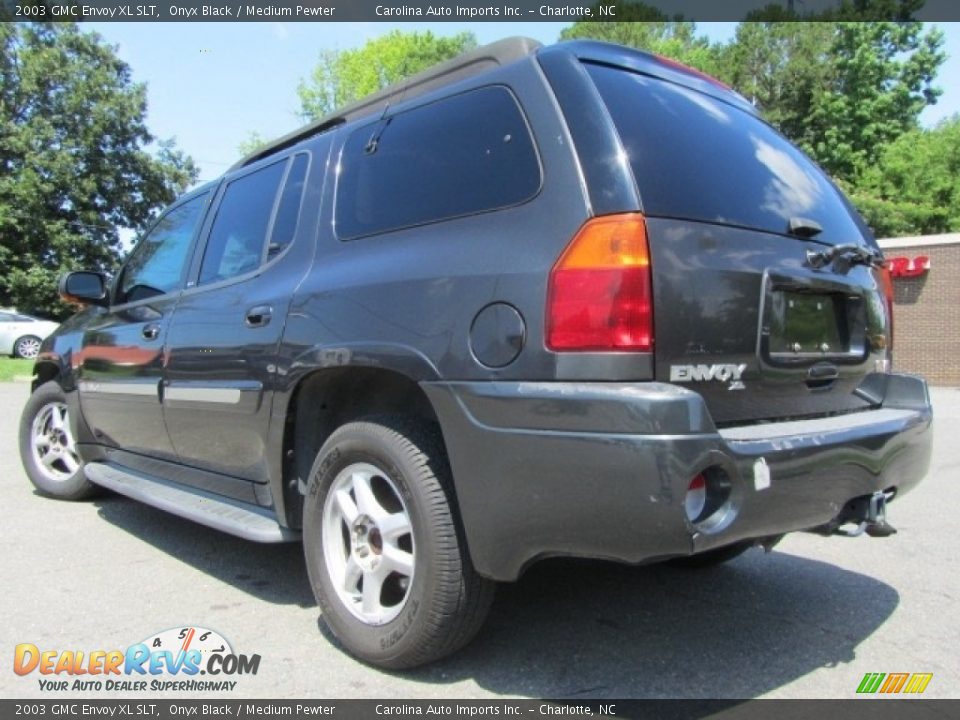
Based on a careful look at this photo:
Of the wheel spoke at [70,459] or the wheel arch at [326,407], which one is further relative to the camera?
the wheel spoke at [70,459]

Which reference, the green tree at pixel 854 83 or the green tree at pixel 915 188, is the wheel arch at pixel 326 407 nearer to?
the green tree at pixel 915 188

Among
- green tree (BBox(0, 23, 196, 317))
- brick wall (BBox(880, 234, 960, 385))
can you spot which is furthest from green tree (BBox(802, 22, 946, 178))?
green tree (BBox(0, 23, 196, 317))

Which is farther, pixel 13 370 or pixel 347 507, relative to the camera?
pixel 13 370

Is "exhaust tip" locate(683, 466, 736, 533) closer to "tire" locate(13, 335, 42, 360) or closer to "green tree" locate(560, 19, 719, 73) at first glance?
"tire" locate(13, 335, 42, 360)

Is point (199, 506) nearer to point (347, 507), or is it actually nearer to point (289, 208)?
point (347, 507)

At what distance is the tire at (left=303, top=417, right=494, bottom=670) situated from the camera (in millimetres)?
2426

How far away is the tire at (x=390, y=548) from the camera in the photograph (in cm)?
243

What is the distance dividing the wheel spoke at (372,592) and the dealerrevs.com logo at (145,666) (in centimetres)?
45

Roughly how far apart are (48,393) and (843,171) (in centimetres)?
3427

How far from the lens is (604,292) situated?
2162 mm

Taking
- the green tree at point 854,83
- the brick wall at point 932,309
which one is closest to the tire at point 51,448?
the brick wall at point 932,309

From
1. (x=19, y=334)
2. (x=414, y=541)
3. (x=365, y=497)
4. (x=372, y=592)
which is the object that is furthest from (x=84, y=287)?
(x=19, y=334)

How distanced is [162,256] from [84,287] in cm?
59

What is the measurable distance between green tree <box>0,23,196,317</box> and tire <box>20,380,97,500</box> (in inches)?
1017
